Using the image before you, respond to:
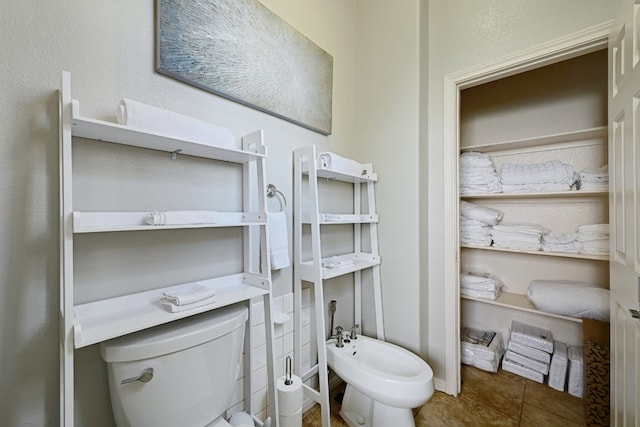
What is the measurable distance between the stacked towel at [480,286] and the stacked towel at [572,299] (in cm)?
21

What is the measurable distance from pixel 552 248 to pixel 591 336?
0.51 m

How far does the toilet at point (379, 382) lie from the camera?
1207 mm

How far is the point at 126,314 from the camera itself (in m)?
0.83

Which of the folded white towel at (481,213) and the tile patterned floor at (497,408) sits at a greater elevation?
the folded white towel at (481,213)

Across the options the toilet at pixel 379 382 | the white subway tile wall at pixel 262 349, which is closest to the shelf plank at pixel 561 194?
the toilet at pixel 379 382

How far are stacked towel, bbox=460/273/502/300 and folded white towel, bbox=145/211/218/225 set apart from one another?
1815 millimetres

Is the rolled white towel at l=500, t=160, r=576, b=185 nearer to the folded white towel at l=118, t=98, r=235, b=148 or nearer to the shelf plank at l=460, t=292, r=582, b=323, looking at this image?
the shelf plank at l=460, t=292, r=582, b=323

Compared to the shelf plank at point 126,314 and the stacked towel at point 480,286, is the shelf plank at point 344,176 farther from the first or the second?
the stacked towel at point 480,286

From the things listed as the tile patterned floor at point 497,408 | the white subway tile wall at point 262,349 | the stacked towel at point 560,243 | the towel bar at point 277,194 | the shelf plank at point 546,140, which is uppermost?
the shelf plank at point 546,140

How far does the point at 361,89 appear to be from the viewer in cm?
193

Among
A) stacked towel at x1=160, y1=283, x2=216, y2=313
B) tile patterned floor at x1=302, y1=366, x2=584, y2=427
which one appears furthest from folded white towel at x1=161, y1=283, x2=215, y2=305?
tile patterned floor at x1=302, y1=366, x2=584, y2=427

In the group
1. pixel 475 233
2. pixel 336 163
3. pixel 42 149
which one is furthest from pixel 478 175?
pixel 42 149

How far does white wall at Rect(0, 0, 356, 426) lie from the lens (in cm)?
73

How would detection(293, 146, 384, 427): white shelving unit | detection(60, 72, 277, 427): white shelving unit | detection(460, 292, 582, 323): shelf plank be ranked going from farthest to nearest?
detection(460, 292, 582, 323): shelf plank, detection(293, 146, 384, 427): white shelving unit, detection(60, 72, 277, 427): white shelving unit
